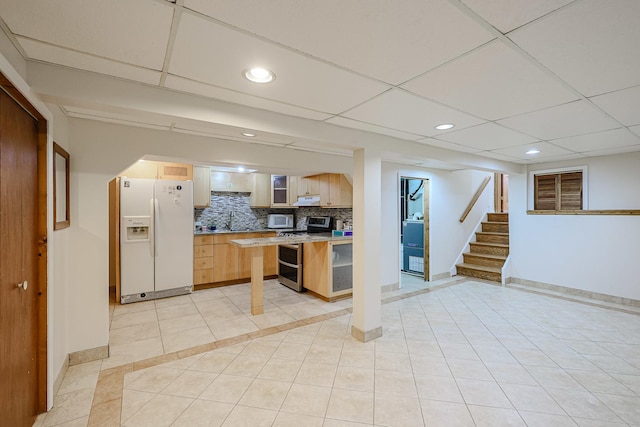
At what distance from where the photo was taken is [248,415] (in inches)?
75.8

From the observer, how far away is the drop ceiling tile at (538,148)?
144 inches

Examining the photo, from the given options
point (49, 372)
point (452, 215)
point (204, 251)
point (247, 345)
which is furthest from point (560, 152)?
point (49, 372)

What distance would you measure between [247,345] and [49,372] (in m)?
1.50

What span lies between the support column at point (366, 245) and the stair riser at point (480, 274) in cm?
350

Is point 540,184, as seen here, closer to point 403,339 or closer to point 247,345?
point 403,339

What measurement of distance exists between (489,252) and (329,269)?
3785mm

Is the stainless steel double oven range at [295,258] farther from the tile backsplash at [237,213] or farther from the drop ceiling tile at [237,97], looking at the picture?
the drop ceiling tile at [237,97]

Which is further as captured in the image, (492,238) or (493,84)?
(492,238)

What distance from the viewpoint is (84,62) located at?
5.38 ft

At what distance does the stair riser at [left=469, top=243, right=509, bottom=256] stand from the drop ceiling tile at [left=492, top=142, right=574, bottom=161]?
2.04m

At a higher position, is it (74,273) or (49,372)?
(74,273)

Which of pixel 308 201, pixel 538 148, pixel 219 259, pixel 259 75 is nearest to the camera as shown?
pixel 259 75

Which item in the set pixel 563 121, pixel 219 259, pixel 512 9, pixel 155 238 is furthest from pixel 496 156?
pixel 155 238

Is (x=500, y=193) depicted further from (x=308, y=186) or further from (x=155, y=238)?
(x=155, y=238)
